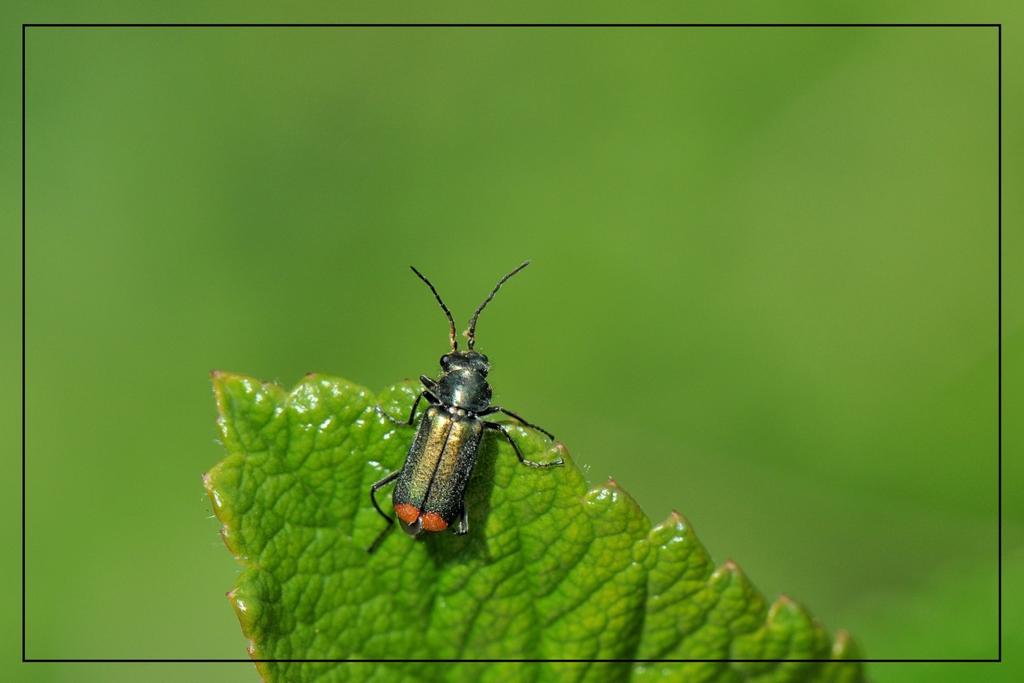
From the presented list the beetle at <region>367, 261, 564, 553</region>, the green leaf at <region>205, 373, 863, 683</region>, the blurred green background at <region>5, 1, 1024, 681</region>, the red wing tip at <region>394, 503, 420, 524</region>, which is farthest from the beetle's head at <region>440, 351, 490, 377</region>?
the blurred green background at <region>5, 1, 1024, 681</region>

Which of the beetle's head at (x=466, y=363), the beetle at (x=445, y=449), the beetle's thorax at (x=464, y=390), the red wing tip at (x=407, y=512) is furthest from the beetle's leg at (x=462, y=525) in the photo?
the beetle's head at (x=466, y=363)

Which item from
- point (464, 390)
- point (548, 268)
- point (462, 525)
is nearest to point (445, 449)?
point (464, 390)

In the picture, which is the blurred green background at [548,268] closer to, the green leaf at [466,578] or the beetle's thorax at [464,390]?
the beetle's thorax at [464,390]

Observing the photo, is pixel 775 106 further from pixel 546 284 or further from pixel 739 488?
pixel 739 488

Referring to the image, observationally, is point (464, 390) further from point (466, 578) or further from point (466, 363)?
point (466, 578)

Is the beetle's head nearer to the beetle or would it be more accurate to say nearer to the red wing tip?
the beetle

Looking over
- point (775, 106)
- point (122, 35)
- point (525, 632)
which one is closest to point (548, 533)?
point (525, 632)
